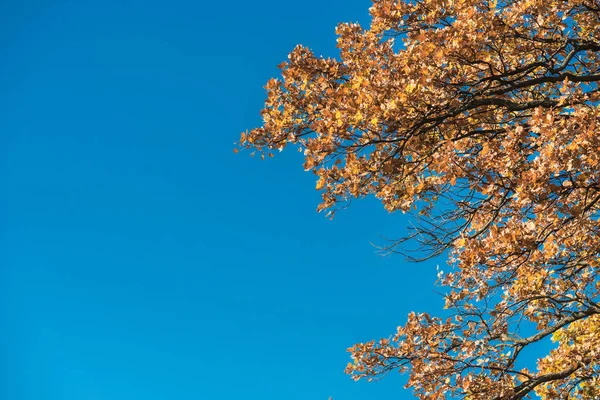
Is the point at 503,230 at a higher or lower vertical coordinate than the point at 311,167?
lower

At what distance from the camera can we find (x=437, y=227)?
25.3 feet

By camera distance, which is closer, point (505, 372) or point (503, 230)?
point (503, 230)

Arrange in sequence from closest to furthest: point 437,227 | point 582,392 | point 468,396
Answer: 1. point 468,396
2. point 437,227
3. point 582,392

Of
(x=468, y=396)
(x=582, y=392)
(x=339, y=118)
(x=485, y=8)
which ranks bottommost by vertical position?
(x=468, y=396)

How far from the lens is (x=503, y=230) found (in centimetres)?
575

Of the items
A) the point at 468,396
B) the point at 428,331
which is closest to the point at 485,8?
the point at 428,331

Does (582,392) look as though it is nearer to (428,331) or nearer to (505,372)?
(505,372)

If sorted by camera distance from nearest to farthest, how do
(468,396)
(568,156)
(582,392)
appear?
1. (568,156)
2. (468,396)
3. (582,392)

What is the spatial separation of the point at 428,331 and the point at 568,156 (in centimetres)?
364

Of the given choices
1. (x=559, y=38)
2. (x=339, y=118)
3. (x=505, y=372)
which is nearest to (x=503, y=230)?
(x=339, y=118)

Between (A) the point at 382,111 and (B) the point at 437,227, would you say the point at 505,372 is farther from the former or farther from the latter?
(A) the point at 382,111

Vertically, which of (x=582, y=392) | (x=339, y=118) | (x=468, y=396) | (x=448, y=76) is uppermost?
(x=448, y=76)

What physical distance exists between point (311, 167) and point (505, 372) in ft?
12.8

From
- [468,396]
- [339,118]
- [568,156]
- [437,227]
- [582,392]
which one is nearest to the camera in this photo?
[568,156]
